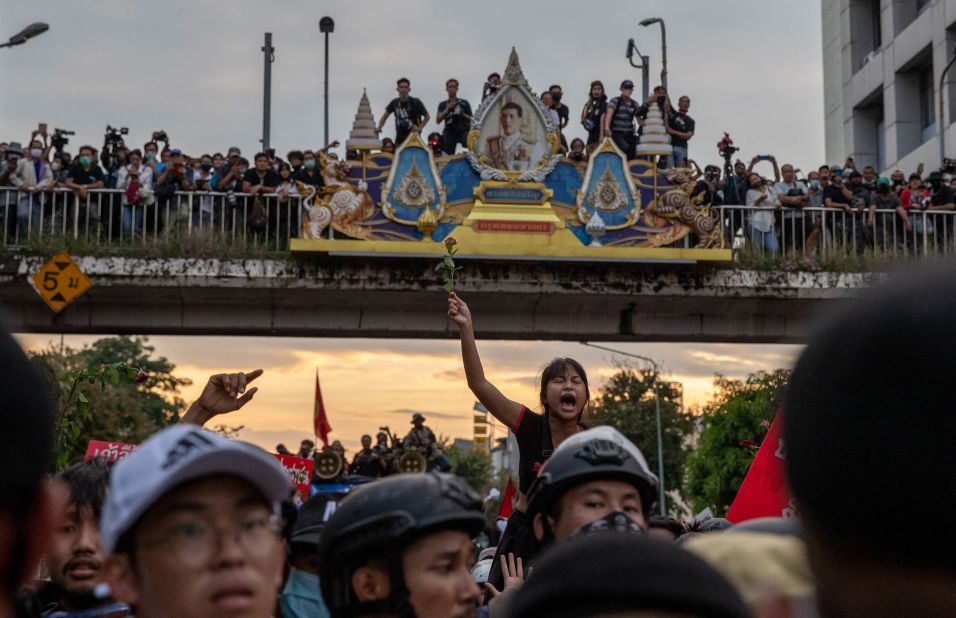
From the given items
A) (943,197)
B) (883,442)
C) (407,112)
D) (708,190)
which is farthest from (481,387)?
(943,197)

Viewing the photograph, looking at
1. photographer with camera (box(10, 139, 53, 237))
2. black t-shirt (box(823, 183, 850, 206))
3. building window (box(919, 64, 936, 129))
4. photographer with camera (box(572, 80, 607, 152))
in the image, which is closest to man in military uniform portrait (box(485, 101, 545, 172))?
photographer with camera (box(572, 80, 607, 152))

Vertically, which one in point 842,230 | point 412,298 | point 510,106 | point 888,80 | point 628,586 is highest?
point 888,80

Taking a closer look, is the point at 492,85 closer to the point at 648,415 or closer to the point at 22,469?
the point at 22,469

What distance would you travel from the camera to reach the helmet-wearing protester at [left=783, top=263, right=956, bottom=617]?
1.25m

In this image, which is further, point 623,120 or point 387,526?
point 623,120

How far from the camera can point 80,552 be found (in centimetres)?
438

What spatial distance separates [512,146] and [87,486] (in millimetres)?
19895

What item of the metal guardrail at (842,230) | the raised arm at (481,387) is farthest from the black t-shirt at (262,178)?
the raised arm at (481,387)

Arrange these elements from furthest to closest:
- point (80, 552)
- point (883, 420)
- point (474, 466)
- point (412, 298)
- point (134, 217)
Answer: point (474, 466)
point (412, 298)
point (134, 217)
point (80, 552)
point (883, 420)

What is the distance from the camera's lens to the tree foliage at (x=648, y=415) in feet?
179

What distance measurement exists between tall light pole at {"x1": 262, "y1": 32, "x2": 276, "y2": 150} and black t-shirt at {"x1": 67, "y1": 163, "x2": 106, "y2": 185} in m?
7.48

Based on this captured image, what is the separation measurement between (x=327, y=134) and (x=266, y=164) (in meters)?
10.1

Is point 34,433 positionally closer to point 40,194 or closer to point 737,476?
point 40,194

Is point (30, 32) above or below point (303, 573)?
above
